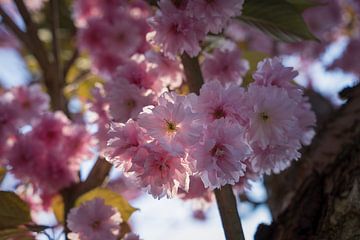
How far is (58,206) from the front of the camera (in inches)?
74.2

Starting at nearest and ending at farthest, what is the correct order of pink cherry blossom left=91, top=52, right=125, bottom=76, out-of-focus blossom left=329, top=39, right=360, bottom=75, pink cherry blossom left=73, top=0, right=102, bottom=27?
pink cherry blossom left=91, top=52, right=125, bottom=76 → pink cherry blossom left=73, top=0, right=102, bottom=27 → out-of-focus blossom left=329, top=39, right=360, bottom=75

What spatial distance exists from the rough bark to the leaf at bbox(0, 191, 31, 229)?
1.96 ft

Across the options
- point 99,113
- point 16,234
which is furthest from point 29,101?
point 16,234

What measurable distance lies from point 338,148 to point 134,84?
0.64 meters

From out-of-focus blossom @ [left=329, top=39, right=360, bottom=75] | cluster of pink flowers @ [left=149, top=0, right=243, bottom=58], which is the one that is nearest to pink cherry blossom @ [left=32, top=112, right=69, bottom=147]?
cluster of pink flowers @ [left=149, top=0, right=243, bottom=58]

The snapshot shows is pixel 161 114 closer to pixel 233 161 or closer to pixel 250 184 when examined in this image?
pixel 233 161

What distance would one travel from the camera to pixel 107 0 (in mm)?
2160

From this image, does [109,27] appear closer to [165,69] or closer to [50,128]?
[50,128]

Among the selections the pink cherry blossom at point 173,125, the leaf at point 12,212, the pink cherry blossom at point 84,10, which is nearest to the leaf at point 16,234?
the leaf at point 12,212

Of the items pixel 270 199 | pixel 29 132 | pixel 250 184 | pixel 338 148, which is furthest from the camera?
pixel 270 199

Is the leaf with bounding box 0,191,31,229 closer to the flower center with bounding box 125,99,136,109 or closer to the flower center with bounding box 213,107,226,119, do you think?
the flower center with bounding box 125,99,136,109

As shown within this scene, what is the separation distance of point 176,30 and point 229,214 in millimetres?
409

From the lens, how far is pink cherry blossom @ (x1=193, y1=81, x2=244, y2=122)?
3.38ft

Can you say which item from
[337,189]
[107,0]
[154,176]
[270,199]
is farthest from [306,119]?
[107,0]
